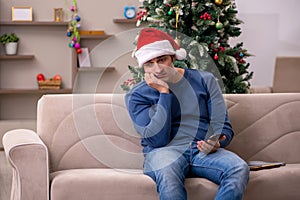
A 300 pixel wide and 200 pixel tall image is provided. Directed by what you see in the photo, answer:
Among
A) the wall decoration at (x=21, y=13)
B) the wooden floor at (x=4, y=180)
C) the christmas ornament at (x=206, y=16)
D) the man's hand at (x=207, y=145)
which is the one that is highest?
the christmas ornament at (x=206, y=16)

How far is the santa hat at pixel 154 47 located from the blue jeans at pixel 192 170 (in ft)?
1.46

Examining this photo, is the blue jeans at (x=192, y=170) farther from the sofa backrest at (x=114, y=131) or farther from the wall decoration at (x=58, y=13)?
the wall decoration at (x=58, y=13)

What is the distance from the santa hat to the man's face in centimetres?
3

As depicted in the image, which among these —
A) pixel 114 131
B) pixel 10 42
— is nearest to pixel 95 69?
pixel 10 42

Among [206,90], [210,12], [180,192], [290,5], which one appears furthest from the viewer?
[290,5]

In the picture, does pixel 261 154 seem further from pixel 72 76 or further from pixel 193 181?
pixel 72 76

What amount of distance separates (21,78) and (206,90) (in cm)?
433

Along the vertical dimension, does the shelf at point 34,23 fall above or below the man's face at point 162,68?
below

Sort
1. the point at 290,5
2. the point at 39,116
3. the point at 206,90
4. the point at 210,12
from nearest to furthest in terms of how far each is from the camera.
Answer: the point at 206,90 < the point at 39,116 < the point at 210,12 < the point at 290,5

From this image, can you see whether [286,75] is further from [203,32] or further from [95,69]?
[203,32]

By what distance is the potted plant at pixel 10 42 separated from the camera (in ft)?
21.3

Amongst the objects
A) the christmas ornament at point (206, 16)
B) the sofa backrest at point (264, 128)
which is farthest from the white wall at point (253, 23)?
the sofa backrest at point (264, 128)

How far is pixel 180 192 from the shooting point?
7.98ft

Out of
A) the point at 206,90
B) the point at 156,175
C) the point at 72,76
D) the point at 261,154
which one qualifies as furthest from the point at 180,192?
the point at 72,76
